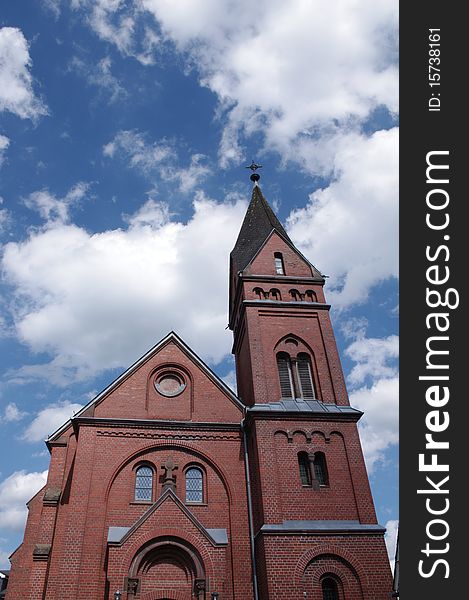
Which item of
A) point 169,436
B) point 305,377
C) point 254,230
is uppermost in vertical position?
point 254,230

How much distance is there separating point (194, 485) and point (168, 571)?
3.21m

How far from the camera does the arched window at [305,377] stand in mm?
22375

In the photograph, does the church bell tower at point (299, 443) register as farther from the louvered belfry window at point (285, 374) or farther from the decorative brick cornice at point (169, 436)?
the decorative brick cornice at point (169, 436)

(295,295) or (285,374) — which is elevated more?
(295,295)

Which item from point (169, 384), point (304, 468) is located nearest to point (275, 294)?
point (169, 384)

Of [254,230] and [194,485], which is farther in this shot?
[254,230]

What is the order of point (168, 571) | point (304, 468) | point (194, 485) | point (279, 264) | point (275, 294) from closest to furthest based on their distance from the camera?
point (168, 571), point (304, 468), point (194, 485), point (275, 294), point (279, 264)

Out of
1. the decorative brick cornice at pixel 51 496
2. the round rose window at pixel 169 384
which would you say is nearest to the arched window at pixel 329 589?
the round rose window at pixel 169 384

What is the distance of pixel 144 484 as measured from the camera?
1969 centimetres

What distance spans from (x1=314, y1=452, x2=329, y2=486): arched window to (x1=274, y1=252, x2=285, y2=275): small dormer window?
9.79 meters

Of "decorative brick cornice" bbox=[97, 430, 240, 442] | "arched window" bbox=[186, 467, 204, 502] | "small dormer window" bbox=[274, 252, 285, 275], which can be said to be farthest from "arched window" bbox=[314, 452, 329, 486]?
"small dormer window" bbox=[274, 252, 285, 275]

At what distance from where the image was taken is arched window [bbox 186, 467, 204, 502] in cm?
1975

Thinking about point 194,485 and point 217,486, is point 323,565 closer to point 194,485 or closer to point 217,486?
point 217,486

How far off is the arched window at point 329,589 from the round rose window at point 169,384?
9.02m
